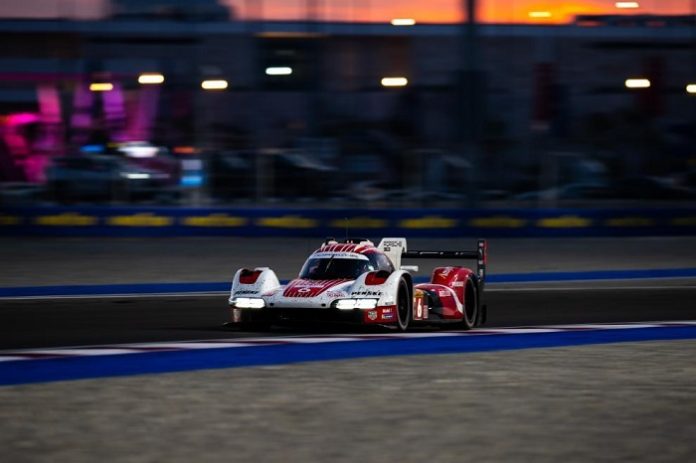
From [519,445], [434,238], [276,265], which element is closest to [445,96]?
[434,238]

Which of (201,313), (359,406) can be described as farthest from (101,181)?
(359,406)

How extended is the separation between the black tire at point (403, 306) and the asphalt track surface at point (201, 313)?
0.81ft

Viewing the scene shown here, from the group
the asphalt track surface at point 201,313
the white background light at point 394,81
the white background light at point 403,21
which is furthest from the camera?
the white background light at point 403,21

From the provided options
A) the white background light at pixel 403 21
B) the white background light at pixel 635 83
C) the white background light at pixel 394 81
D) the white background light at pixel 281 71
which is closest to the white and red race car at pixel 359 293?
the white background light at pixel 281 71

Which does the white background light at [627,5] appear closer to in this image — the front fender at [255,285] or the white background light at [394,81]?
the white background light at [394,81]

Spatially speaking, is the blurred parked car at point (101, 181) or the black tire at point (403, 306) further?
the blurred parked car at point (101, 181)

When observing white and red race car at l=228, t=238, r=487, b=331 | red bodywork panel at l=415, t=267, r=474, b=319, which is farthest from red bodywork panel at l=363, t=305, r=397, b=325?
red bodywork panel at l=415, t=267, r=474, b=319

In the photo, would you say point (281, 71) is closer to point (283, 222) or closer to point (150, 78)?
point (150, 78)

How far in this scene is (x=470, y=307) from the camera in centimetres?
1267

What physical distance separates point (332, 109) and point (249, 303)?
854 inches

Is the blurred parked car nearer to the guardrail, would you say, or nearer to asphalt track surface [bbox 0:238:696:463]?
the guardrail

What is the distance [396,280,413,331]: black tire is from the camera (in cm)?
1170

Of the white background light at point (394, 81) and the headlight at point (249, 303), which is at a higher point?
the white background light at point (394, 81)

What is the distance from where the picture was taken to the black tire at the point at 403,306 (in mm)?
11703
